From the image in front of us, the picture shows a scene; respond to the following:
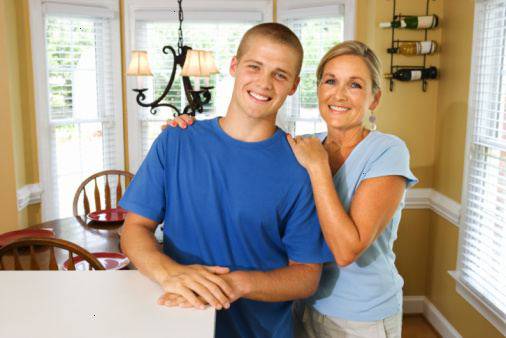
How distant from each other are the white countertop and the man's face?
22.8 inches

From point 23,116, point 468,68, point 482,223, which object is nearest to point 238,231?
point 482,223

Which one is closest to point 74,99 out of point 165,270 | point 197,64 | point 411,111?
point 197,64

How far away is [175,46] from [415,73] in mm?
2015

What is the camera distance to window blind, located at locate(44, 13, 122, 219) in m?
4.14

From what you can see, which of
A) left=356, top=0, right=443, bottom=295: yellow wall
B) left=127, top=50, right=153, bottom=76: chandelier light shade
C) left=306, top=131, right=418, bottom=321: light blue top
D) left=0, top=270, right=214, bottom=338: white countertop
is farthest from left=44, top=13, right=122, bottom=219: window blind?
left=0, top=270, right=214, bottom=338: white countertop

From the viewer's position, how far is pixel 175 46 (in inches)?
176

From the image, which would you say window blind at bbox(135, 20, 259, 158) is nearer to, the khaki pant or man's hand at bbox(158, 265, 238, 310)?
the khaki pant

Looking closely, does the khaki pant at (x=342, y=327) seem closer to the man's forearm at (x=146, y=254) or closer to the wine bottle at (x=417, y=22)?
the man's forearm at (x=146, y=254)

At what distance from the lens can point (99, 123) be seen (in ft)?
14.6

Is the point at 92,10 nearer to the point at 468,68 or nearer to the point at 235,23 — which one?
the point at 235,23

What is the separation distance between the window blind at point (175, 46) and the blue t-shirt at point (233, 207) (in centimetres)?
307

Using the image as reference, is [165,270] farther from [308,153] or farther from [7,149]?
[7,149]

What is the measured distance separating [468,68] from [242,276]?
2382mm

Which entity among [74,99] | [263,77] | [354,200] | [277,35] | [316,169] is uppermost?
[277,35]
